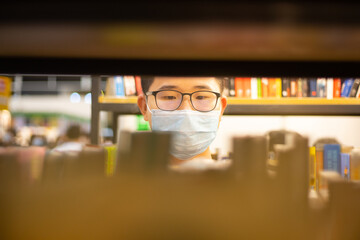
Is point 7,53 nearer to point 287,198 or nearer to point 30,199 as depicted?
point 30,199

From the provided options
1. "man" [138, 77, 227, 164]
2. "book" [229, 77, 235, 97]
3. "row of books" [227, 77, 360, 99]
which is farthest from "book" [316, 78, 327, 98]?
"man" [138, 77, 227, 164]

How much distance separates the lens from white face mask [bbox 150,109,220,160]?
120 centimetres

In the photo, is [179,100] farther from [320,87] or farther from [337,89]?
[337,89]

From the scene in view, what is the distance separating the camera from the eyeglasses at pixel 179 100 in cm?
120

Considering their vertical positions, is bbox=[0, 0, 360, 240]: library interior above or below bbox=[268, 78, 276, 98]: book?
below

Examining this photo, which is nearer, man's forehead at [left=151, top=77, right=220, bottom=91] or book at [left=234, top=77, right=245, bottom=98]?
man's forehead at [left=151, top=77, right=220, bottom=91]

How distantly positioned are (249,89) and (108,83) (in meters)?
0.91

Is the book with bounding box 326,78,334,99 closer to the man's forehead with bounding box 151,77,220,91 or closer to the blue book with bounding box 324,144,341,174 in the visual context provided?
the blue book with bounding box 324,144,341,174

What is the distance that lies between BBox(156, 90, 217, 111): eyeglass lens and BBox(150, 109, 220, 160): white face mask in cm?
3

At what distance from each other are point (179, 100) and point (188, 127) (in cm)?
12

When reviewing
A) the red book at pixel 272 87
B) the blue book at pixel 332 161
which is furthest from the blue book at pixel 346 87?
the blue book at pixel 332 161

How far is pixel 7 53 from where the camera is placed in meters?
0.33

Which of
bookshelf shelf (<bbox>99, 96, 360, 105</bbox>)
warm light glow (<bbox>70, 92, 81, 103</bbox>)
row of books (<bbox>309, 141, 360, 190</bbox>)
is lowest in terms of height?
row of books (<bbox>309, 141, 360, 190</bbox>)

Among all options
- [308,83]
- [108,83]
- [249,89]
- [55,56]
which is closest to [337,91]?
[308,83]
